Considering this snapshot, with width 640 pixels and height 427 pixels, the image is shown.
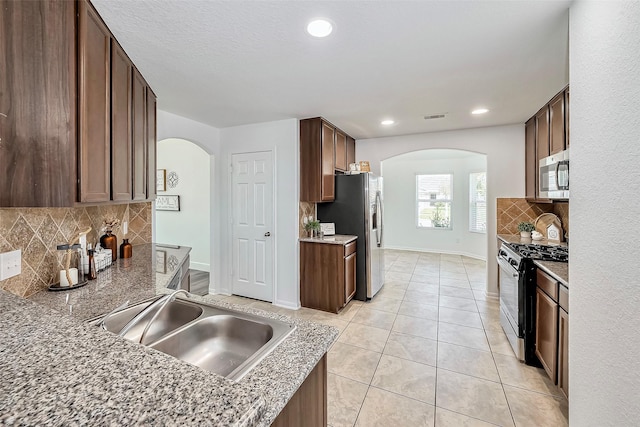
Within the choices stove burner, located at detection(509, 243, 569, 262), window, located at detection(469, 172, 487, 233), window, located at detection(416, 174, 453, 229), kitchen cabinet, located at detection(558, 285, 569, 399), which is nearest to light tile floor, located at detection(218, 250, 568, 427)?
kitchen cabinet, located at detection(558, 285, 569, 399)

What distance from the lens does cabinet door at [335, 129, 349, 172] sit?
3.96m

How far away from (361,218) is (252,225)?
4.95 ft

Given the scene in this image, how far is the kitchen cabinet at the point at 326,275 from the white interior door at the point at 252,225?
506 mm

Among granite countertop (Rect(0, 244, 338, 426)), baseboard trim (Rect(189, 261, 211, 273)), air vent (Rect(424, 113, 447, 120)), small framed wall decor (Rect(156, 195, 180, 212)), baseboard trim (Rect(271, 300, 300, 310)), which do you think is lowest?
baseboard trim (Rect(271, 300, 300, 310))

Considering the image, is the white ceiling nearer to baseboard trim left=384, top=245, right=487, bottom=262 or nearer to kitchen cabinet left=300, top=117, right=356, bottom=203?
kitchen cabinet left=300, top=117, right=356, bottom=203

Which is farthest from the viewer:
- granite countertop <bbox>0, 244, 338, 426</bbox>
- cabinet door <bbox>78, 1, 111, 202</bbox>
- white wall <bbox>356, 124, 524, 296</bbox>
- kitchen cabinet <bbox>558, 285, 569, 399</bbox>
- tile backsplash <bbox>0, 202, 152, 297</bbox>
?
white wall <bbox>356, 124, 524, 296</bbox>

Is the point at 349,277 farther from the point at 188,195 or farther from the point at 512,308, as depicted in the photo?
the point at 188,195

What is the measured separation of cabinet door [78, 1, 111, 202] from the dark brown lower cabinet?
1.22 metres

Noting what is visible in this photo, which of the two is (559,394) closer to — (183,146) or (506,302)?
(506,302)

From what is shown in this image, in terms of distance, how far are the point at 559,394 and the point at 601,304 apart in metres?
1.38

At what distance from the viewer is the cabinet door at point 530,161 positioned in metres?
3.29

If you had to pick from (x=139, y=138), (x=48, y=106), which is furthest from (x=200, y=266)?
(x=48, y=106)

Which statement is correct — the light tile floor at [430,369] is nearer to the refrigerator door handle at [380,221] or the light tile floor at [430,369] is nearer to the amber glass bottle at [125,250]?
the refrigerator door handle at [380,221]

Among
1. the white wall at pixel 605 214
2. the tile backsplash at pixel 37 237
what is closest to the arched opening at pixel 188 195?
the tile backsplash at pixel 37 237
